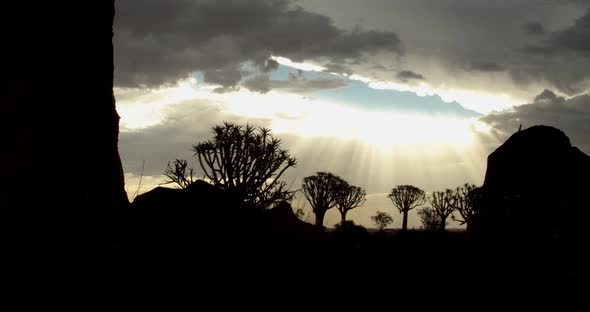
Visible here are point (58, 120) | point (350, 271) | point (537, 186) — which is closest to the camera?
point (58, 120)

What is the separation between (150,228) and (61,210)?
3.50 m

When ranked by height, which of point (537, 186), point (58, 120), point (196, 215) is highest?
point (537, 186)

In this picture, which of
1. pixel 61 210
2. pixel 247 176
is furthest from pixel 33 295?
pixel 247 176

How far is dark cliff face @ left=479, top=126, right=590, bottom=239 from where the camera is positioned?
33.8ft

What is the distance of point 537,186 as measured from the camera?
1131 centimetres

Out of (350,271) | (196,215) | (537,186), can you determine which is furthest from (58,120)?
(537,186)

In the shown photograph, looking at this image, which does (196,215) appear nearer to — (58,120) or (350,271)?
(350,271)

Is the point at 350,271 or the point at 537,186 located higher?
the point at 537,186

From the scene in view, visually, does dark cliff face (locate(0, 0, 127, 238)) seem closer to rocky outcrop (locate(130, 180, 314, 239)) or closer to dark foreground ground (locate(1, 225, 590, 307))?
dark foreground ground (locate(1, 225, 590, 307))

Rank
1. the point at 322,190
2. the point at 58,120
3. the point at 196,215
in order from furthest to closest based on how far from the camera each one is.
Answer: the point at 322,190 → the point at 196,215 → the point at 58,120

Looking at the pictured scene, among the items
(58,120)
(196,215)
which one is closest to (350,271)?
(196,215)

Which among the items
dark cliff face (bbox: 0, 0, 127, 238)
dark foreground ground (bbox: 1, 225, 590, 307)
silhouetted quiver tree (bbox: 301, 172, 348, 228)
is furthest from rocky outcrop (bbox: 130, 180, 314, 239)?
silhouetted quiver tree (bbox: 301, 172, 348, 228)

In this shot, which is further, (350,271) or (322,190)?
(322,190)

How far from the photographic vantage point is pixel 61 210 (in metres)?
3.63
